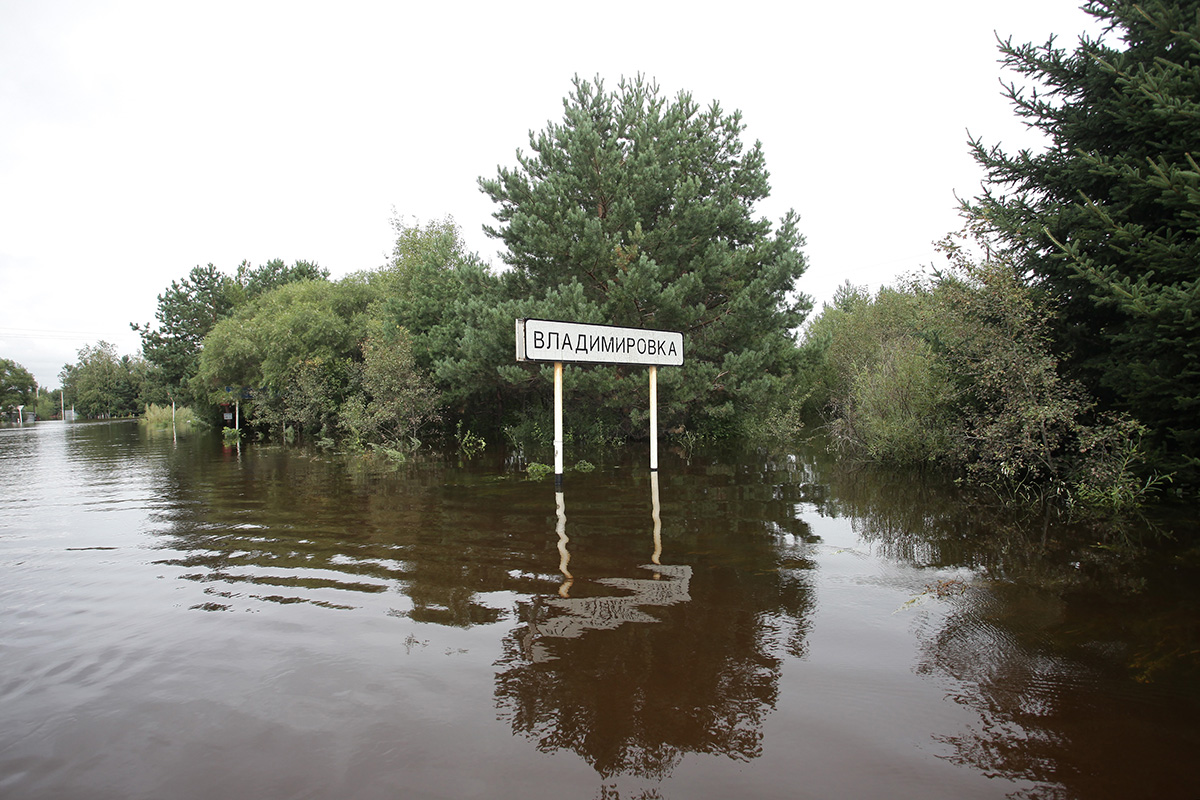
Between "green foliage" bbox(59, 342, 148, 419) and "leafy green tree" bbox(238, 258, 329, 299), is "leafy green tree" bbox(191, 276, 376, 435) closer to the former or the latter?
"leafy green tree" bbox(238, 258, 329, 299)

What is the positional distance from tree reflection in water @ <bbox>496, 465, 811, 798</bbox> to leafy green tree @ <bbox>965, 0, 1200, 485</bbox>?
18.1 feet

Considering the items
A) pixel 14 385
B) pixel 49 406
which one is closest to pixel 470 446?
pixel 14 385

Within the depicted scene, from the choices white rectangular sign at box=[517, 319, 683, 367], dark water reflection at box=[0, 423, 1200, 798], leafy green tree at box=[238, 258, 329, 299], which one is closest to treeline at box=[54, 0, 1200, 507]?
dark water reflection at box=[0, 423, 1200, 798]

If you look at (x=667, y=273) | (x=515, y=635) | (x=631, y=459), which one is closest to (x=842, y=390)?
(x=667, y=273)

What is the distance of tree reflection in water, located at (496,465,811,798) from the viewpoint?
2807 millimetres

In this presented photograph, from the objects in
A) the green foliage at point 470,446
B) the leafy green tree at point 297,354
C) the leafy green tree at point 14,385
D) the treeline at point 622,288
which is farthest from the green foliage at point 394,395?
the leafy green tree at point 14,385

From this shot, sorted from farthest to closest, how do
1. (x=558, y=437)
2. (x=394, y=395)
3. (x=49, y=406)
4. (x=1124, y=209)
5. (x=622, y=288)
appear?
(x=49, y=406) < (x=394, y=395) < (x=622, y=288) < (x=558, y=437) < (x=1124, y=209)

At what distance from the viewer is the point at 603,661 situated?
11.7 feet

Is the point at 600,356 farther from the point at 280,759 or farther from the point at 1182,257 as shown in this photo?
the point at 280,759

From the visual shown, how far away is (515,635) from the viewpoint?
157 inches

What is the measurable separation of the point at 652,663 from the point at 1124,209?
8299 mm

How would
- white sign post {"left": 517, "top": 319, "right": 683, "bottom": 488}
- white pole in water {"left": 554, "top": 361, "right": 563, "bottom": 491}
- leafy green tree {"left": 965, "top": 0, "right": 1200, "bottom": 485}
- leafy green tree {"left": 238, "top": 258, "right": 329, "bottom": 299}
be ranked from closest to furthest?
leafy green tree {"left": 965, "top": 0, "right": 1200, "bottom": 485} < white pole in water {"left": 554, "top": 361, "right": 563, "bottom": 491} < white sign post {"left": 517, "top": 319, "right": 683, "bottom": 488} < leafy green tree {"left": 238, "top": 258, "right": 329, "bottom": 299}

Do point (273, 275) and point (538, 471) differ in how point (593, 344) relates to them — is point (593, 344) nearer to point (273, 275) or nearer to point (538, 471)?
point (538, 471)

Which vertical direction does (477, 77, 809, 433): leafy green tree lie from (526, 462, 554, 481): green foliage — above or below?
above
